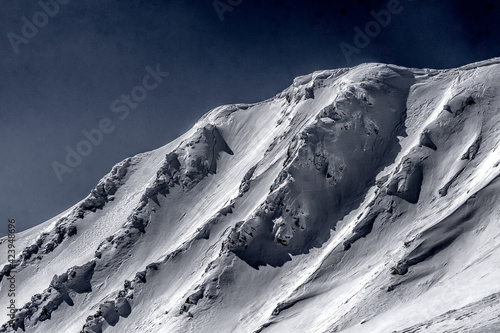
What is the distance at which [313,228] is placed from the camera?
56.9 metres

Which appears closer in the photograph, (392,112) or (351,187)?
(351,187)

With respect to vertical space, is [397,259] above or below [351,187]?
below

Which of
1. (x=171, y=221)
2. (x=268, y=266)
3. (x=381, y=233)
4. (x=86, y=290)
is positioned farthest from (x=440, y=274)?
(x=86, y=290)

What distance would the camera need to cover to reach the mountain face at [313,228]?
43344mm

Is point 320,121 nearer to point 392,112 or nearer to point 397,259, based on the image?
point 392,112

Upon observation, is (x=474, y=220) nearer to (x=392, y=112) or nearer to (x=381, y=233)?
(x=381, y=233)

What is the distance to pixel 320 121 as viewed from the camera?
66.1m

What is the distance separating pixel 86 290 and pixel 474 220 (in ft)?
170

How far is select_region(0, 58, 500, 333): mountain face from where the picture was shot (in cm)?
4334

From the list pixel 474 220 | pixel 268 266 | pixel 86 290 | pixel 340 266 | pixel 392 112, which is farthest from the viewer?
pixel 86 290

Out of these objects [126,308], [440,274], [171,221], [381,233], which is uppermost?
[171,221]

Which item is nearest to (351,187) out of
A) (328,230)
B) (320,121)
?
(328,230)

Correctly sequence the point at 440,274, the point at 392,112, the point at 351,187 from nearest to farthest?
1. the point at 440,274
2. the point at 351,187
3. the point at 392,112

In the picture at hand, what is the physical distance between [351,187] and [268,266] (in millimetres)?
13687
